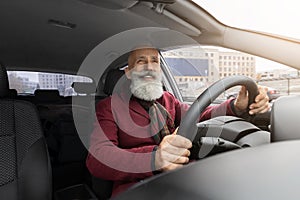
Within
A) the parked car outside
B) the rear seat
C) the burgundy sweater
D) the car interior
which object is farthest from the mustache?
the rear seat

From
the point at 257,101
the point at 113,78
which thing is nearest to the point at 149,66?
the point at 113,78

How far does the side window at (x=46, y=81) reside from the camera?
2818 mm

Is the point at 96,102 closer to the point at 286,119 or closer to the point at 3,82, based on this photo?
the point at 3,82

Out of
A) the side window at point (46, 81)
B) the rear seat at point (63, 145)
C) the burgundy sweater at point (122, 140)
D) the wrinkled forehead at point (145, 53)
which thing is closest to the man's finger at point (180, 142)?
the burgundy sweater at point (122, 140)

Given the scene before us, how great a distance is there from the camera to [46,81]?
3090 millimetres

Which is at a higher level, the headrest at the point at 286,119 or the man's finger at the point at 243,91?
the man's finger at the point at 243,91

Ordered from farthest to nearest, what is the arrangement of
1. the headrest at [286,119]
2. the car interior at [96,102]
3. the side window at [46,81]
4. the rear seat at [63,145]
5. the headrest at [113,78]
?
the side window at [46,81] → the rear seat at [63,145] → the headrest at [113,78] → the headrest at [286,119] → the car interior at [96,102]

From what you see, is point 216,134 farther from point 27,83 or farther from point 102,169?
point 27,83

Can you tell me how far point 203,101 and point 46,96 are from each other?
2.27 metres

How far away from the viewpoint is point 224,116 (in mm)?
1354

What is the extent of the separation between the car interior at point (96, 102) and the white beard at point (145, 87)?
249mm

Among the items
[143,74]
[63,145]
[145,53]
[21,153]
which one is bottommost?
[63,145]

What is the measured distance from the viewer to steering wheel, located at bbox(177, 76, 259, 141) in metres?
0.93

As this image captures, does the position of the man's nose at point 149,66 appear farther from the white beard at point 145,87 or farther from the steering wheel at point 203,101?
the steering wheel at point 203,101
